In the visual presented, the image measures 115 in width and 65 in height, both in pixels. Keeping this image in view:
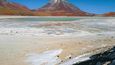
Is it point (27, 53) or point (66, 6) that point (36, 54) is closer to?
point (27, 53)

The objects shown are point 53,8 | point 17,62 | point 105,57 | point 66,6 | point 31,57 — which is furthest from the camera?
point 66,6

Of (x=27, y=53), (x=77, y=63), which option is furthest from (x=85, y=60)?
(x=27, y=53)

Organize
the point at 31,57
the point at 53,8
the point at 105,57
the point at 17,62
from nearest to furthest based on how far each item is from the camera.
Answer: the point at 105,57 → the point at 17,62 → the point at 31,57 → the point at 53,8

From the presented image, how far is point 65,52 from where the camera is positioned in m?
11.2

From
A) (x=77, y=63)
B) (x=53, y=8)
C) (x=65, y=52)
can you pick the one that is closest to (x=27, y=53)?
(x=65, y=52)

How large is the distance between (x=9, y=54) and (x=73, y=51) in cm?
242

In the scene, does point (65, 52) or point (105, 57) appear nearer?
point (105, 57)

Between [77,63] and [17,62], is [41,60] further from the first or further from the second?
[77,63]

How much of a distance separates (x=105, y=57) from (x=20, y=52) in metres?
4.74

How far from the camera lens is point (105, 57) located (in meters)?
7.46

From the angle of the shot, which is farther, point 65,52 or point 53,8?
point 53,8

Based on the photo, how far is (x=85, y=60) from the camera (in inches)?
308

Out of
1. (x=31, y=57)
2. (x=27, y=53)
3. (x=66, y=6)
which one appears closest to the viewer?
(x=31, y=57)

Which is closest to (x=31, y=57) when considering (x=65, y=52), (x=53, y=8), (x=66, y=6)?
(x=65, y=52)
